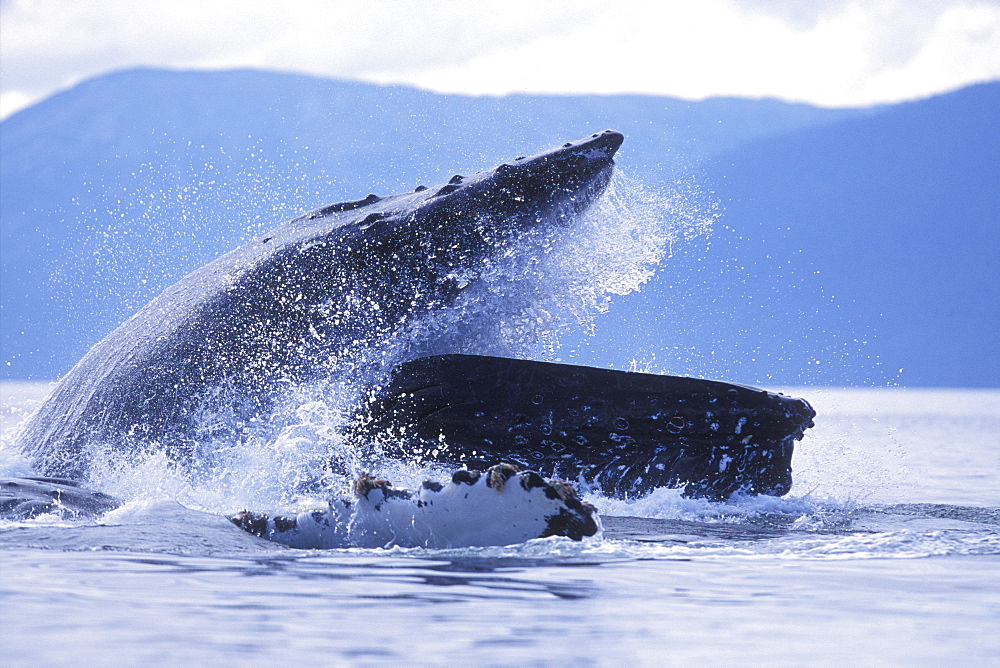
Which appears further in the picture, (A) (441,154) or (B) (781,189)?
(B) (781,189)

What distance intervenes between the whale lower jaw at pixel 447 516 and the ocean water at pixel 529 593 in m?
0.08

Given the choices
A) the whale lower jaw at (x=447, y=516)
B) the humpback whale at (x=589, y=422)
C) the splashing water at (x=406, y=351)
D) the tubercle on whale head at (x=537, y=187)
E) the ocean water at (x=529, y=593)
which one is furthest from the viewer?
the tubercle on whale head at (x=537, y=187)

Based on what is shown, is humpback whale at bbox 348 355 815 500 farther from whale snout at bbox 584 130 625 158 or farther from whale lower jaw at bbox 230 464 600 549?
whale snout at bbox 584 130 625 158

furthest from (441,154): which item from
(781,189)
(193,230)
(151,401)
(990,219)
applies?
(151,401)

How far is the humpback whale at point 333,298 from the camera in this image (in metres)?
7.36

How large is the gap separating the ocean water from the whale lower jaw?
79mm

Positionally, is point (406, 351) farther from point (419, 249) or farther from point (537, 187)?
point (537, 187)

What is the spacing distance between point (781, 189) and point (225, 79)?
79.7m

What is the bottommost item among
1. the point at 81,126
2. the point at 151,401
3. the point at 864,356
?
the point at 151,401

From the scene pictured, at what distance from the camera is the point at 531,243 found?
24.4 feet

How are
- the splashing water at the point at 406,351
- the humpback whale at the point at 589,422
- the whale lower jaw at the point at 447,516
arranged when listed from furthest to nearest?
the splashing water at the point at 406,351 < the humpback whale at the point at 589,422 < the whale lower jaw at the point at 447,516

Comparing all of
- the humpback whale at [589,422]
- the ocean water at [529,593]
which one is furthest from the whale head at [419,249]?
the ocean water at [529,593]

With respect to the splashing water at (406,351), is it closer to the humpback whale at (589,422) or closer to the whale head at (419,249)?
the whale head at (419,249)

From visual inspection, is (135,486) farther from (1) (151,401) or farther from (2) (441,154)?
(2) (441,154)
